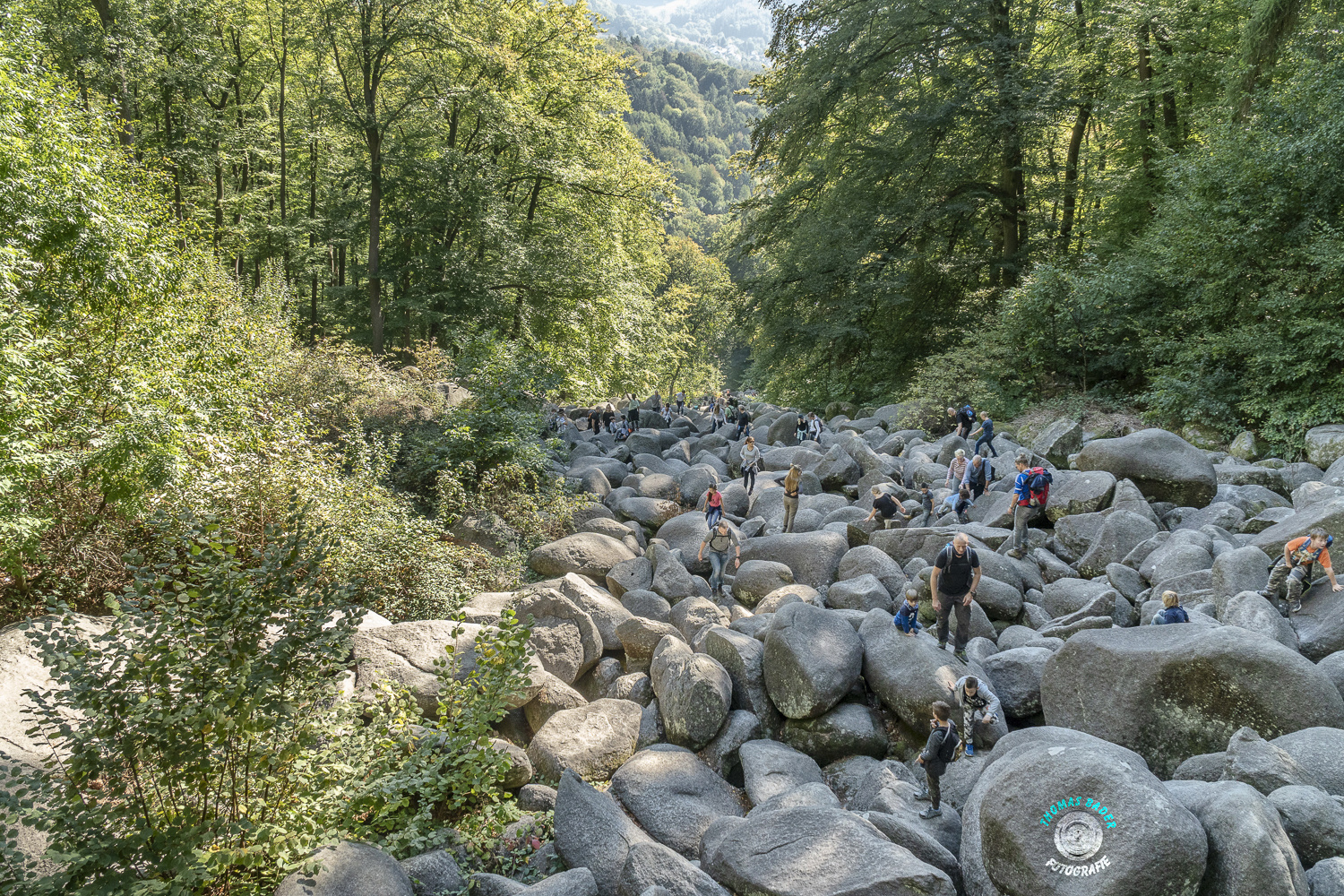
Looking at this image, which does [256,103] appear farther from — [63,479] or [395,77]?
[63,479]

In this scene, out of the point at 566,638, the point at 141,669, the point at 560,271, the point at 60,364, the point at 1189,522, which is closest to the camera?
the point at 141,669

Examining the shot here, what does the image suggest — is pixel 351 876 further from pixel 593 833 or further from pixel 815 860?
pixel 815 860

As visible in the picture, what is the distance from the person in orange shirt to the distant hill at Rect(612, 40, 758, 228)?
135 metres

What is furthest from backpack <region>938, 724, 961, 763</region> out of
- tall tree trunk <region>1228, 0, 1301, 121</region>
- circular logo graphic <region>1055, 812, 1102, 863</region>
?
tall tree trunk <region>1228, 0, 1301, 121</region>

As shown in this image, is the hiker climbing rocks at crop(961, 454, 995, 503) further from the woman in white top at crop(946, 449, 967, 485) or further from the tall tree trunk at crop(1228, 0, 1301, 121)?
the tall tree trunk at crop(1228, 0, 1301, 121)

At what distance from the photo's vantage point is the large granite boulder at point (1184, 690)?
5.08 metres

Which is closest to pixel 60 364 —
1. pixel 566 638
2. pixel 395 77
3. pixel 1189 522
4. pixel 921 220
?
pixel 566 638

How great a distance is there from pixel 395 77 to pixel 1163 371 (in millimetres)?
21015

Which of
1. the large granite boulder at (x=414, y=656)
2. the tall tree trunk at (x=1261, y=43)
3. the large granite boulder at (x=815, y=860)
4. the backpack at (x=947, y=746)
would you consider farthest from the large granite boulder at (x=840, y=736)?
the tall tree trunk at (x=1261, y=43)

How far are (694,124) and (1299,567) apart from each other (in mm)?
183949

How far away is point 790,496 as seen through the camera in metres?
12.0

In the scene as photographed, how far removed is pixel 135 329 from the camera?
7027mm

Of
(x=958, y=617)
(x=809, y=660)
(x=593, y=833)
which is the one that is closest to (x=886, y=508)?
(x=958, y=617)

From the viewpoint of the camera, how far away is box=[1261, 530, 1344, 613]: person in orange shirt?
21.5ft
